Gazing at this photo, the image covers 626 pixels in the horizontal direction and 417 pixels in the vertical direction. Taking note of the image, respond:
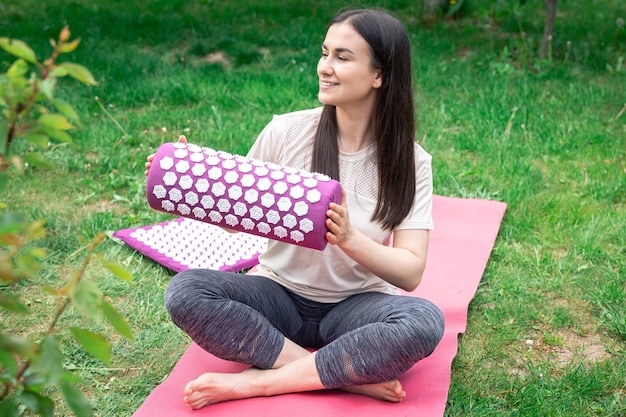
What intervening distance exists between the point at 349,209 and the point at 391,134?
27 cm

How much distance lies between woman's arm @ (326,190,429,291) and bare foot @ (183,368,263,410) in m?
0.49

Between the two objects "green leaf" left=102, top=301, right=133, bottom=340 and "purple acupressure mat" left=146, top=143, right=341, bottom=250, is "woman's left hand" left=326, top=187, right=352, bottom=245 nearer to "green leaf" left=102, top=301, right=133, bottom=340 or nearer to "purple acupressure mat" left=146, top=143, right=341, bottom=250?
"purple acupressure mat" left=146, top=143, right=341, bottom=250

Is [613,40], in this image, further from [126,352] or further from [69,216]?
[126,352]

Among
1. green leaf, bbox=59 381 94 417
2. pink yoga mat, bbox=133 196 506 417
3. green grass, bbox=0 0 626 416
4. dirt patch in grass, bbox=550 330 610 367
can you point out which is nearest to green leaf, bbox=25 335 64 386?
green leaf, bbox=59 381 94 417

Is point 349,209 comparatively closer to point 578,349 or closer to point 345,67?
point 345,67

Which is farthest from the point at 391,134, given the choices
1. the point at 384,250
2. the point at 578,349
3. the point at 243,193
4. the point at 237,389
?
the point at 578,349

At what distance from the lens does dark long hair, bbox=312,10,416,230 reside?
246cm

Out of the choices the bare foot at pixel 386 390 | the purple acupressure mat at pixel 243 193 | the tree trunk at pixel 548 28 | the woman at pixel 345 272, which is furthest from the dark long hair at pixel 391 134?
the tree trunk at pixel 548 28

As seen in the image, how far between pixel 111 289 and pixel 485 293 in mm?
1441

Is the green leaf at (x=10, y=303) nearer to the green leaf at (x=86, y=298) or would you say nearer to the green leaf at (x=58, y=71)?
the green leaf at (x=86, y=298)

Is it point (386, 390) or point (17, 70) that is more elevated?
point (17, 70)

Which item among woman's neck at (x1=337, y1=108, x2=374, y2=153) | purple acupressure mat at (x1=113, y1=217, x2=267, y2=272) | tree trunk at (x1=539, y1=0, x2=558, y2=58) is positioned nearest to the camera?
woman's neck at (x1=337, y1=108, x2=374, y2=153)

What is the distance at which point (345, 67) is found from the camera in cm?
243

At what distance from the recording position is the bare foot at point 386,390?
7.80 ft
